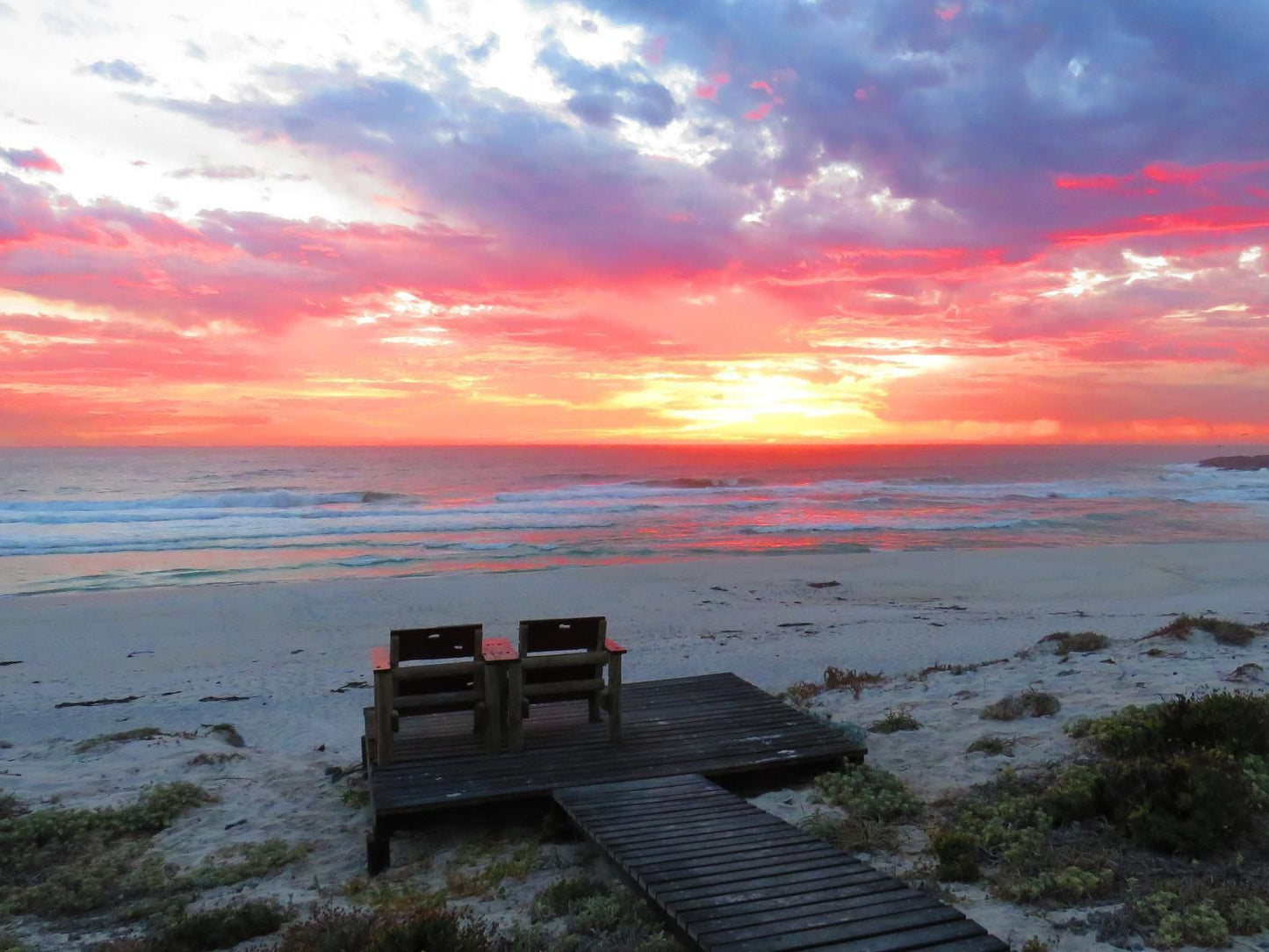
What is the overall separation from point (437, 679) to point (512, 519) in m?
35.1

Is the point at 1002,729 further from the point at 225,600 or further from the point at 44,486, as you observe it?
the point at 44,486

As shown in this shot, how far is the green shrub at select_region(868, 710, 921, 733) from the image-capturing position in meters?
8.35

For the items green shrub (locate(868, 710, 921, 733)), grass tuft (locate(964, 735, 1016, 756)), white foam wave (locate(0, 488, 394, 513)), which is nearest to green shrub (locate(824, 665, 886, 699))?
green shrub (locate(868, 710, 921, 733))

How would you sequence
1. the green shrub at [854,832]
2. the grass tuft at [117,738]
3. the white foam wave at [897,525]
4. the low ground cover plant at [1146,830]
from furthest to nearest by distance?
the white foam wave at [897,525] → the grass tuft at [117,738] → the green shrub at [854,832] → the low ground cover plant at [1146,830]

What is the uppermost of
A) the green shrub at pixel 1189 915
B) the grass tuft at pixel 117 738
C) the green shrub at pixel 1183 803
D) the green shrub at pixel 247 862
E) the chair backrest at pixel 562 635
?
the chair backrest at pixel 562 635

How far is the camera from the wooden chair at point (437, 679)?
6738 mm

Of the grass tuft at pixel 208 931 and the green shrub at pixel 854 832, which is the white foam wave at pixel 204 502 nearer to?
the grass tuft at pixel 208 931

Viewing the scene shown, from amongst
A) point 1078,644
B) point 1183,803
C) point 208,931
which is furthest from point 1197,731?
point 208,931

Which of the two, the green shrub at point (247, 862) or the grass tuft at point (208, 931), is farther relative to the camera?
the green shrub at point (247, 862)

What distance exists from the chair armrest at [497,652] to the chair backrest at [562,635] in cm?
11

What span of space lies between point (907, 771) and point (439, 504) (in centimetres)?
4761

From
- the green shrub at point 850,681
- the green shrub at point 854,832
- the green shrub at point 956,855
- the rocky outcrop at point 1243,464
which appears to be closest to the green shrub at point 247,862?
the green shrub at point 854,832

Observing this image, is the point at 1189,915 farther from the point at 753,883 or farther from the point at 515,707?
the point at 515,707

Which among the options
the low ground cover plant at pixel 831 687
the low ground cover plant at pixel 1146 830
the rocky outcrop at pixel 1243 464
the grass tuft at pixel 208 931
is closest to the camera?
the low ground cover plant at pixel 1146 830
